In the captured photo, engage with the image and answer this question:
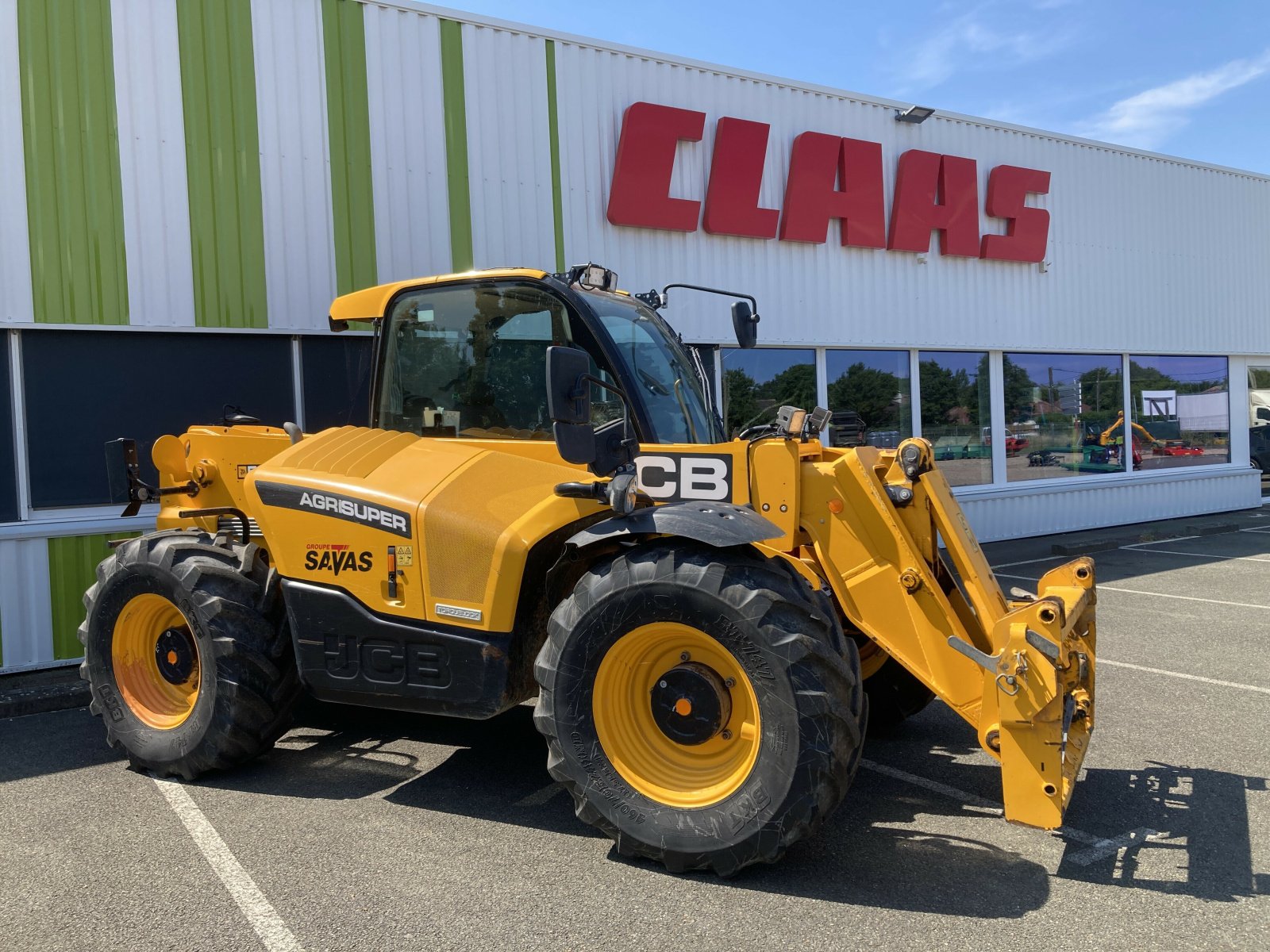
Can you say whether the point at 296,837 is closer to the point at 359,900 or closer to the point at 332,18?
the point at 359,900

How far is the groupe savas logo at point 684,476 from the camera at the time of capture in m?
4.41

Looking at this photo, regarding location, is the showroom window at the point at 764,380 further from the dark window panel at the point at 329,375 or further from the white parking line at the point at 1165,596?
the dark window panel at the point at 329,375

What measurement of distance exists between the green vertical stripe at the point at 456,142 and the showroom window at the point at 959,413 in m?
6.56

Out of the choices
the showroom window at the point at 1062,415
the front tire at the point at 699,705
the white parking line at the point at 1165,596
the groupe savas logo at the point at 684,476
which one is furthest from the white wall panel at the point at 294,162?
the showroom window at the point at 1062,415

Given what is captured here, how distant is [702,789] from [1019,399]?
11572 millimetres

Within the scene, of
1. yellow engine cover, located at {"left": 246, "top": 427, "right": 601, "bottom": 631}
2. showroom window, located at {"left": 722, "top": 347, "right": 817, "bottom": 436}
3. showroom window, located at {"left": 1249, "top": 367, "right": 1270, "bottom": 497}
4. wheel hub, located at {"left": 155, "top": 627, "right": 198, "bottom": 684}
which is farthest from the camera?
showroom window, located at {"left": 1249, "top": 367, "right": 1270, "bottom": 497}

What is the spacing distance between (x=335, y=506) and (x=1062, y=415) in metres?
12.6

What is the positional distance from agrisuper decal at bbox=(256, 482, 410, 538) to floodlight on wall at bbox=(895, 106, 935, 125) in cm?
1034

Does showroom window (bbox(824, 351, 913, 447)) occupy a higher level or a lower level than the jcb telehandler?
higher

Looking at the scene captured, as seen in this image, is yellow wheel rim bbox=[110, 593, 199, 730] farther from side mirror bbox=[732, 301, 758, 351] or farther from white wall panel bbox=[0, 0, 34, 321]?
side mirror bbox=[732, 301, 758, 351]

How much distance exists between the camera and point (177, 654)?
5.30 metres

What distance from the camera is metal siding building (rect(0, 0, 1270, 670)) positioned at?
7.53 meters

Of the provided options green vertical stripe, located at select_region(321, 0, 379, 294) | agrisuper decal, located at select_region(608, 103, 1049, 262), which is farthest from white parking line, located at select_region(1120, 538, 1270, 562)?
green vertical stripe, located at select_region(321, 0, 379, 294)

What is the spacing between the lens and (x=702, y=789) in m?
3.89
